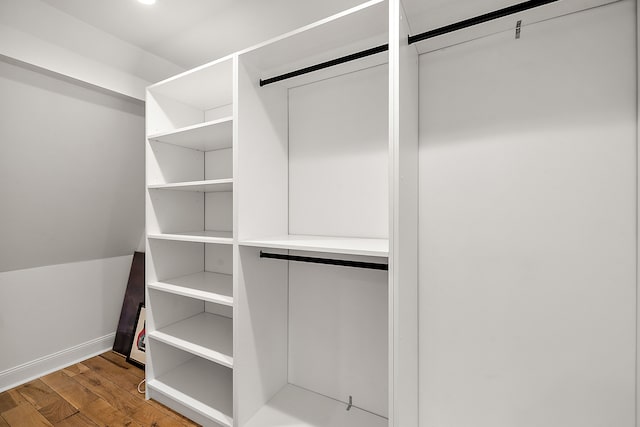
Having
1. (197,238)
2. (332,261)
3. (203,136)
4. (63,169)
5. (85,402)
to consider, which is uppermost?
(203,136)

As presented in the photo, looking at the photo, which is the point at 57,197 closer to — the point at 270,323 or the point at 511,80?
the point at 270,323

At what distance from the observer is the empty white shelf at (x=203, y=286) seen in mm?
1713

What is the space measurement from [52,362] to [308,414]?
6.92ft

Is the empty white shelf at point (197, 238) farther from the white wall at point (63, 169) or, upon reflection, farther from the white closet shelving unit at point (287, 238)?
the white wall at point (63, 169)

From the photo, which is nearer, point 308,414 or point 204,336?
point 308,414

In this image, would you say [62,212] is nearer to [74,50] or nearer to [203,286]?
[74,50]

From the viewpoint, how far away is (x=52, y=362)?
7.57 feet

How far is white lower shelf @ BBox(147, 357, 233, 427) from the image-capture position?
1.71 metres

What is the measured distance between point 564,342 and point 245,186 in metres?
1.62

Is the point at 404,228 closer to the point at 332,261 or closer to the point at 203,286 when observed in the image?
the point at 332,261

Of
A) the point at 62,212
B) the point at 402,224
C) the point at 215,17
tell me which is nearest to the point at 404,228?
the point at 402,224

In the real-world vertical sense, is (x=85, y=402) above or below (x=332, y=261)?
A: below

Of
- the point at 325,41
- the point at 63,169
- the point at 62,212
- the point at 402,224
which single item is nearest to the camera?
the point at 402,224

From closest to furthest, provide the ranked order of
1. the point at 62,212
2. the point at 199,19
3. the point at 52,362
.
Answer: the point at 199,19 < the point at 62,212 < the point at 52,362
